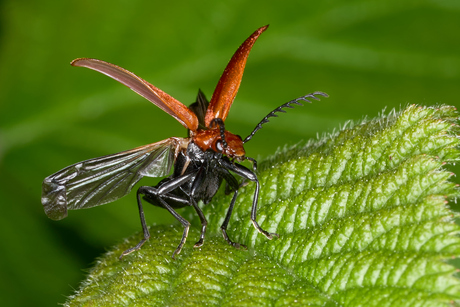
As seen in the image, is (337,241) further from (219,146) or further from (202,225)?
(219,146)

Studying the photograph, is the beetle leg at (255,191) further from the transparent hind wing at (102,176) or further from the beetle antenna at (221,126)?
the transparent hind wing at (102,176)

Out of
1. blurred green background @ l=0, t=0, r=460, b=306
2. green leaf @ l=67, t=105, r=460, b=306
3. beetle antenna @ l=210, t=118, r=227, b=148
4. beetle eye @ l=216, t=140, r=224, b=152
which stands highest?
blurred green background @ l=0, t=0, r=460, b=306

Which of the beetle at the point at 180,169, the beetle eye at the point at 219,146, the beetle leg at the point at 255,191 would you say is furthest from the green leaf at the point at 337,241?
the beetle eye at the point at 219,146

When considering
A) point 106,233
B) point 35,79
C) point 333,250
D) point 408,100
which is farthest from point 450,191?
point 35,79

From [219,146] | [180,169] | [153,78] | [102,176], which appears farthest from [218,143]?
[153,78]

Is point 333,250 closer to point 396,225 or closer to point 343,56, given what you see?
point 396,225

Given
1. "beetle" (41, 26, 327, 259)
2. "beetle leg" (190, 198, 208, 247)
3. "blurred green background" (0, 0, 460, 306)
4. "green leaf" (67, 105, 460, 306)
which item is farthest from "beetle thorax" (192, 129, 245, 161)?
"blurred green background" (0, 0, 460, 306)

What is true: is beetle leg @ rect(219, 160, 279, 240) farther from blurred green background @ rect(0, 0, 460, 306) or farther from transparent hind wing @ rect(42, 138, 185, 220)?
blurred green background @ rect(0, 0, 460, 306)
